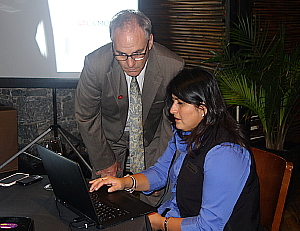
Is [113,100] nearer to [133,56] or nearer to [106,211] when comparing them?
[133,56]

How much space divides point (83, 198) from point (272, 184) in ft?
2.53

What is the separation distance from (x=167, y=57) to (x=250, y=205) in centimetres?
102

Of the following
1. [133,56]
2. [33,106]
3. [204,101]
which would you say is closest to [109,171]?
[133,56]

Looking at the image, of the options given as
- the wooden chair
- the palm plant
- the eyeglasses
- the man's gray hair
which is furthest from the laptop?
the palm plant

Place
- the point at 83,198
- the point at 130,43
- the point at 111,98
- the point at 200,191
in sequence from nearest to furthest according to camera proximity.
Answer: the point at 83,198
the point at 200,191
the point at 130,43
the point at 111,98

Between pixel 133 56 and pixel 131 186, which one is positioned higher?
pixel 133 56

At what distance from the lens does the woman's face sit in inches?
60.4

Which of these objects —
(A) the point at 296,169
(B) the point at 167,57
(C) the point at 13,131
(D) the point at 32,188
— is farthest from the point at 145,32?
(A) the point at 296,169

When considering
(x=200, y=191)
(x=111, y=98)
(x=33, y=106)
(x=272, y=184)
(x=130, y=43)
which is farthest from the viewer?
(x=33, y=106)

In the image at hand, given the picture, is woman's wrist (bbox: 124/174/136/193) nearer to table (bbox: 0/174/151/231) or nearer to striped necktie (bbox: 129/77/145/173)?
table (bbox: 0/174/151/231)

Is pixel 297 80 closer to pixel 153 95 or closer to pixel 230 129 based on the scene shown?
pixel 153 95

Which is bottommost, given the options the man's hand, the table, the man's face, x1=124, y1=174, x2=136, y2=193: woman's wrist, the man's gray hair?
the man's hand

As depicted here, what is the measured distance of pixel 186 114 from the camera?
1.55 m

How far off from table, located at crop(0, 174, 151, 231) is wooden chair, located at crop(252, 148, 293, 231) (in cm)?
52
